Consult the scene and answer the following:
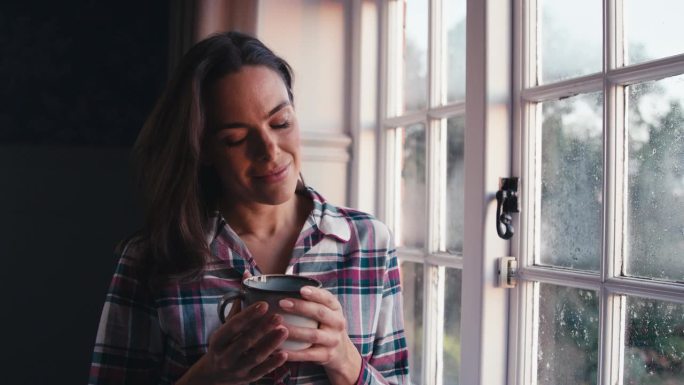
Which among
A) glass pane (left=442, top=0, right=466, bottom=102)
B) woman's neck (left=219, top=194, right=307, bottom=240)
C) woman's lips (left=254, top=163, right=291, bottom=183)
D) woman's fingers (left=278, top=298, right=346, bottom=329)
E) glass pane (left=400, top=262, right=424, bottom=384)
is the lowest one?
glass pane (left=400, top=262, right=424, bottom=384)

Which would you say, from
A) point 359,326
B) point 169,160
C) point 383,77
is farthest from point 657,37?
point 383,77

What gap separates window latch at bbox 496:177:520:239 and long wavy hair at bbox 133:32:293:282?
513mm

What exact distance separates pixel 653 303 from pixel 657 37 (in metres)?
0.43

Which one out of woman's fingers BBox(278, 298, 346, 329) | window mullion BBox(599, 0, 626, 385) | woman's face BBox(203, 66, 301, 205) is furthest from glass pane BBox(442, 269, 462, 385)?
woman's fingers BBox(278, 298, 346, 329)

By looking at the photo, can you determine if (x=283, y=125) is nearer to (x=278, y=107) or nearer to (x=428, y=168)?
(x=278, y=107)

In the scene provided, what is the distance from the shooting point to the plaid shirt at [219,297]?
43.2 inches

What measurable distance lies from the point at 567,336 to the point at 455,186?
0.50 m

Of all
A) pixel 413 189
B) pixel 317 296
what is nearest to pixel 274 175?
pixel 317 296

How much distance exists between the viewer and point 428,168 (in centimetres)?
173

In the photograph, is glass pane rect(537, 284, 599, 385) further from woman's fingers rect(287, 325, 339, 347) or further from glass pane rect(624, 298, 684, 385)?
woman's fingers rect(287, 325, 339, 347)

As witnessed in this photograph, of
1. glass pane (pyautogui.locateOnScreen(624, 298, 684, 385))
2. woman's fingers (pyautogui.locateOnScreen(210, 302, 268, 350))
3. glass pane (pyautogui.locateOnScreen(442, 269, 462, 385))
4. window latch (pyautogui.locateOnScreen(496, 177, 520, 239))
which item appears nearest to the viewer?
woman's fingers (pyautogui.locateOnScreen(210, 302, 268, 350))

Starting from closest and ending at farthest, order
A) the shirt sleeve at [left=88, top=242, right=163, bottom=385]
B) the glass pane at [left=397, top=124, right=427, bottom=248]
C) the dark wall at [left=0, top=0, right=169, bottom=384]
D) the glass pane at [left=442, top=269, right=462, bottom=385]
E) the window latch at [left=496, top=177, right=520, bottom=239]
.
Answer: the shirt sleeve at [left=88, top=242, right=163, bottom=385], the window latch at [left=496, top=177, right=520, bottom=239], the glass pane at [left=442, top=269, right=462, bottom=385], the glass pane at [left=397, top=124, right=427, bottom=248], the dark wall at [left=0, top=0, right=169, bottom=384]

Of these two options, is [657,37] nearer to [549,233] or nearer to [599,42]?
[599,42]

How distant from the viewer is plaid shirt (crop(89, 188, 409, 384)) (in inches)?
43.2
